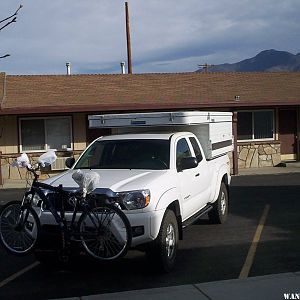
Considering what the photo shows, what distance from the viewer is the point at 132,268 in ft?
23.9

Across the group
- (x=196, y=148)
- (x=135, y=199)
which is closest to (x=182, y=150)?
(x=196, y=148)

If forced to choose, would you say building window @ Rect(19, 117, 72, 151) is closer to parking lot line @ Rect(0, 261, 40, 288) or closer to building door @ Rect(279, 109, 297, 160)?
building door @ Rect(279, 109, 297, 160)

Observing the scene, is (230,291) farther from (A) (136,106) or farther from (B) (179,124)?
(A) (136,106)

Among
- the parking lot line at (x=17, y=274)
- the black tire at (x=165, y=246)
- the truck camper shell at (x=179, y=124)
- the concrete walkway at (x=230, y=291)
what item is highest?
the truck camper shell at (x=179, y=124)

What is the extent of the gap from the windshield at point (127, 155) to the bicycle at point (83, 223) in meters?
1.41

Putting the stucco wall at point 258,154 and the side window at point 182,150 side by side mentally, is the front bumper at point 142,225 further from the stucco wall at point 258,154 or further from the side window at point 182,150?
the stucco wall at point 258,154

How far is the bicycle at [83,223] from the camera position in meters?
6.38

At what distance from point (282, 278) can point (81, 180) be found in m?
2.60

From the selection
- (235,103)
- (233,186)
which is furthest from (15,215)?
(235,103)

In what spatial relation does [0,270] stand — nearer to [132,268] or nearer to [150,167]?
[132,268]

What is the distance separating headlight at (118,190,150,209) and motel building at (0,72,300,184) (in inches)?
562

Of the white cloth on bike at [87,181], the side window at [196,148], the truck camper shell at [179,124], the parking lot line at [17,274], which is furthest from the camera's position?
the side window at [196,148]

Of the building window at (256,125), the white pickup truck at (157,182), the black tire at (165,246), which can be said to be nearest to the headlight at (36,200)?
the white pickup truck at (157,182)

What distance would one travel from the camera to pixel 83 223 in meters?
6.49
